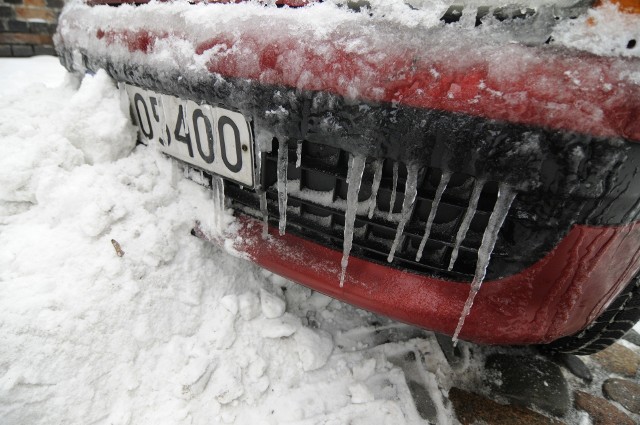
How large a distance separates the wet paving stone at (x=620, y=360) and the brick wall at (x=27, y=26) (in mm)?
5462

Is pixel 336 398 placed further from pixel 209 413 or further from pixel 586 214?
pixel 586 214

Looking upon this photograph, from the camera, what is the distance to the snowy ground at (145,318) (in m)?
1.07

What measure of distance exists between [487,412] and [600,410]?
49cm

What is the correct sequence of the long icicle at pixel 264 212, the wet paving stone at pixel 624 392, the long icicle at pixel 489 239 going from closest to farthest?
the long icicle at pixel 489 239
the long icicle at pixel 264 212
the wet paving stone at pixel 624 392

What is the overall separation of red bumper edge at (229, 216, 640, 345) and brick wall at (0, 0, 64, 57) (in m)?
4.30

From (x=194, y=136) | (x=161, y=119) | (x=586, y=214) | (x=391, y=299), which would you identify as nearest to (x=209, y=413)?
(x=391, y=299)

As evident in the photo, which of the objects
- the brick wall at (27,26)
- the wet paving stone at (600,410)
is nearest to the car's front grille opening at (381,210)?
the wet paving stone at (600,410)

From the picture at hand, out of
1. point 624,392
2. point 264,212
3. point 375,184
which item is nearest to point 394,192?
point 375,184

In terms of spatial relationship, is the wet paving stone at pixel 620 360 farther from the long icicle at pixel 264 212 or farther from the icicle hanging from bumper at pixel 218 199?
the icicle hanging from bumper at pixel 218 199

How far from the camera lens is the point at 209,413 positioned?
113 cm

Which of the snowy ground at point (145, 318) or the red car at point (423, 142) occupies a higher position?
the red car at point (423, 142)

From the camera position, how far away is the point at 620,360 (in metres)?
1.65

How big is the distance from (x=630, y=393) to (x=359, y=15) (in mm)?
1839

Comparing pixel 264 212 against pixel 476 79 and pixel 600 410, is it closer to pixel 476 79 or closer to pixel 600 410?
pixel 476 79
